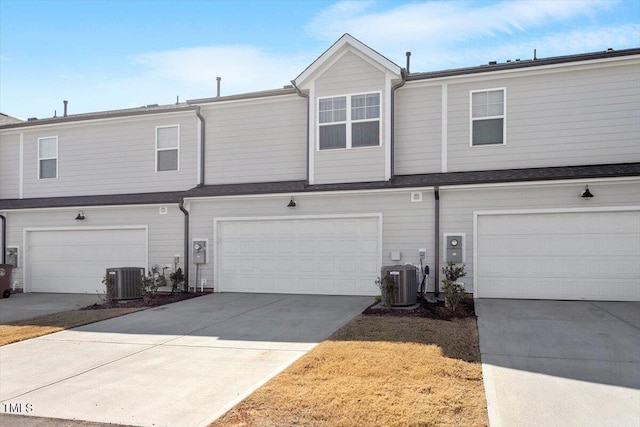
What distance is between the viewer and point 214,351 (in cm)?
703

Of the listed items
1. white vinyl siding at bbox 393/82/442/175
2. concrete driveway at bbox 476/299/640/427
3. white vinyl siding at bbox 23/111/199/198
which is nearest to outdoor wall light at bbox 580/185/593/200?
concrete driveway at bbox 476/299/640/427

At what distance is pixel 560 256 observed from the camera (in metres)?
10.8

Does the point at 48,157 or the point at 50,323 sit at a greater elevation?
the point at 48,157

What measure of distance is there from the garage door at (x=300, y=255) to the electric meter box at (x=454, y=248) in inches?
67.6

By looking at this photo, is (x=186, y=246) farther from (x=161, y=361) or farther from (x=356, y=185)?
(x=161, y=361)

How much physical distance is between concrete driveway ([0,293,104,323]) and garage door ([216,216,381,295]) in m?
3.64

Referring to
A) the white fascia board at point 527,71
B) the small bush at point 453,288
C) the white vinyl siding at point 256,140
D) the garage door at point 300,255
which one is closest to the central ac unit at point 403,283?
the small bush at point 453,288

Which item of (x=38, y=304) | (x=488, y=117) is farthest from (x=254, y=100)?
(x=38, y=304)

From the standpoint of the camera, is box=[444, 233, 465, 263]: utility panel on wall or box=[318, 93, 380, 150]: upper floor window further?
box=[318, 93, 380, 150]: upper floor window

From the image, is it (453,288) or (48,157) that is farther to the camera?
(48,157)

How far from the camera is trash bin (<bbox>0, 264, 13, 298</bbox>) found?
553 inches

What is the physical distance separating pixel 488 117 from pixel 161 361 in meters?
9.27

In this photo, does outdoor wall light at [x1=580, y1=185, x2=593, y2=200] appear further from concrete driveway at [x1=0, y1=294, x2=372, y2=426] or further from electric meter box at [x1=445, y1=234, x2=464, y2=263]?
concrete driveway at [x1=0, y1=294, x2=372, y2=426]

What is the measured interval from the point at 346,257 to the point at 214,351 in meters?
5.78
